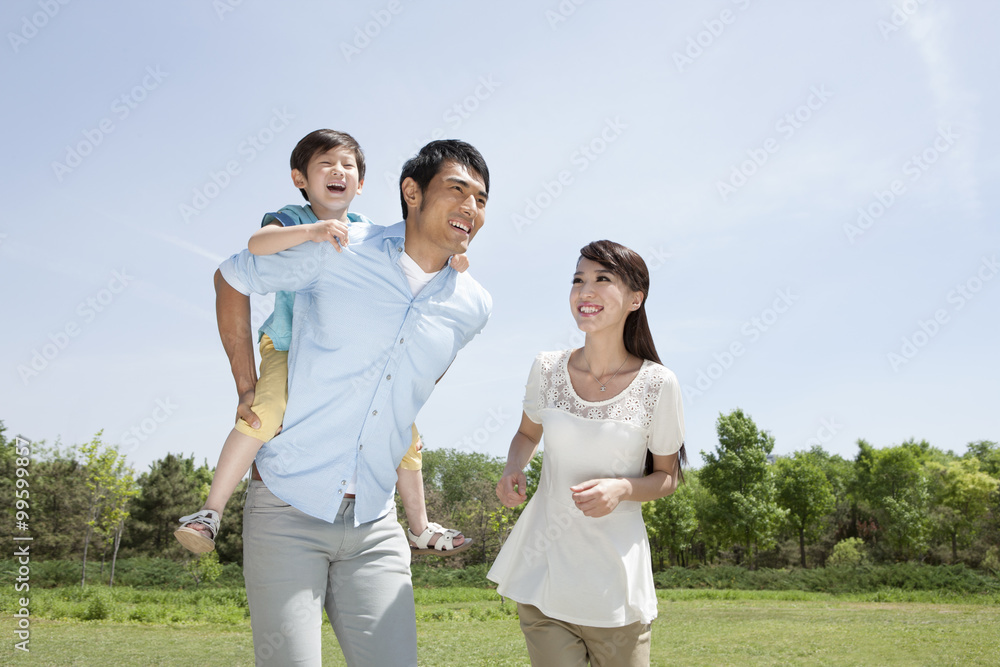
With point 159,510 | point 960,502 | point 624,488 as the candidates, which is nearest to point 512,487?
point 624,488

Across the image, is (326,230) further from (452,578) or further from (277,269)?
(452,578)

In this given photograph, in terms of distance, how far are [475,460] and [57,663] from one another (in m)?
34.6

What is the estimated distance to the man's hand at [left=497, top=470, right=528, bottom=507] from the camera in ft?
10.2

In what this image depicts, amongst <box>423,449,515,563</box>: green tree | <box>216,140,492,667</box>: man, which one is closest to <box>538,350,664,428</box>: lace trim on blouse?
<box>216,140,492,667</box>: man

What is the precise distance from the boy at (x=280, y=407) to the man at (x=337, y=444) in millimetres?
67

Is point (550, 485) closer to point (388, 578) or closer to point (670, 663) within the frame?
point (388, 578)

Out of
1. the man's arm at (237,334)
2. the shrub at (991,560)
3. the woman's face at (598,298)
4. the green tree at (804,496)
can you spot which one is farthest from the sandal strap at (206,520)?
the green tree at (804,496)

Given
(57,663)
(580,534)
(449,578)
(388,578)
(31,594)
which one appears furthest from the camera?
(449,578)

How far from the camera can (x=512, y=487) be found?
10.3 ft

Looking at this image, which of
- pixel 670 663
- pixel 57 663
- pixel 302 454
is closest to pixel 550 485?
pixel 302 454

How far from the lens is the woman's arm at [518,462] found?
3.13m

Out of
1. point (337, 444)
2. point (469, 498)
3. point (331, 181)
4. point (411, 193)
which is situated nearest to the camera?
point (337, 444)

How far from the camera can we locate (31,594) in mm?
17391

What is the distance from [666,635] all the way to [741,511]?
14756 millimetres
